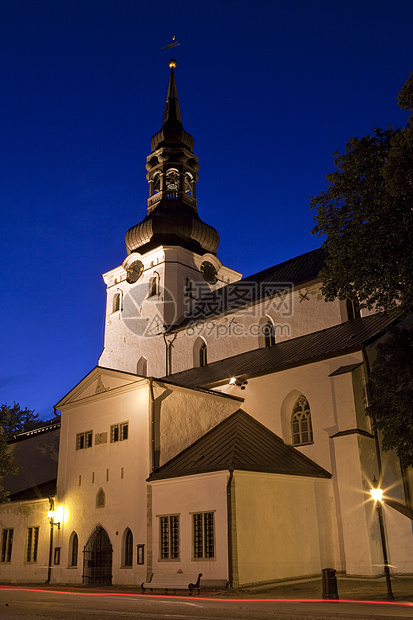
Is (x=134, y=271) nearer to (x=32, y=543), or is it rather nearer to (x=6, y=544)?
(x=6, y=544)

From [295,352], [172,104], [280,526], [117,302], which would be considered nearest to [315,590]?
[280,526]

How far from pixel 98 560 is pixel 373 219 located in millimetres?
15789

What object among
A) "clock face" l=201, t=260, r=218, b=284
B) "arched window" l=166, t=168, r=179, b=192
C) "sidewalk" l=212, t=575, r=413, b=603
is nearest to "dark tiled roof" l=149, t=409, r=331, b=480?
"sidewalk" l=212, t=575, r=413, b=603

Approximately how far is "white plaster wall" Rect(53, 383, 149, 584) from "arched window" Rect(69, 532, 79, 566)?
0.16 m

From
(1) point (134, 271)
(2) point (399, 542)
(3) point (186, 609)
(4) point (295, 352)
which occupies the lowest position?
(3) point (186, 609)

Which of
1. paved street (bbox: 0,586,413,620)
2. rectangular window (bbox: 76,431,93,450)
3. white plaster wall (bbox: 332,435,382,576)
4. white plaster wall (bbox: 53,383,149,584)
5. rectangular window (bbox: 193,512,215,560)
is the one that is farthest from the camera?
rectangular window (bbox: 76,431,93,450)

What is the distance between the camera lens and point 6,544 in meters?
26.0

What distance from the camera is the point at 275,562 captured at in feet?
59.4

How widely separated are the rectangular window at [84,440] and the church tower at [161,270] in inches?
389

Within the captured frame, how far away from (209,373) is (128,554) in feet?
33.4

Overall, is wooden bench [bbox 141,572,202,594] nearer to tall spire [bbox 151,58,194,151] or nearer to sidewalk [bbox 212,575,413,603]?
sidewalk [bbox 212,575,413,603]

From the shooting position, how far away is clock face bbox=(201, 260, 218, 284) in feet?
128

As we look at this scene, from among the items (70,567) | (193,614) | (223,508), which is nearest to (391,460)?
(223,508)

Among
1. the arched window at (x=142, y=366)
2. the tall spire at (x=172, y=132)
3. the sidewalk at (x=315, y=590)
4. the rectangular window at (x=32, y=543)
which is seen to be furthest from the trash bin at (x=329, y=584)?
the tall spire at (x=172, y=132)
